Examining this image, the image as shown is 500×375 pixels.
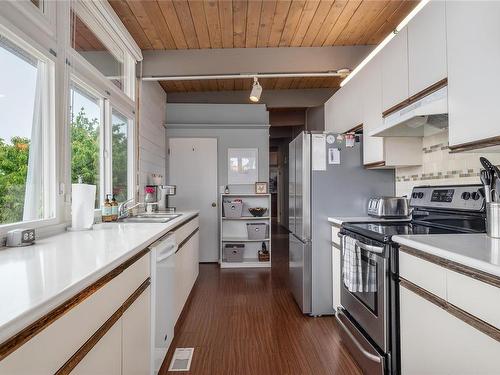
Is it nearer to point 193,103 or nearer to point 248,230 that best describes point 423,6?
point 248,230

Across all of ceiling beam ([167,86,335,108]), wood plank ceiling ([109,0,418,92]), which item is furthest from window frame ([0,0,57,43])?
ceiling beam ([167,86,335,108])

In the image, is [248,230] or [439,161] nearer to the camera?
[439,161]

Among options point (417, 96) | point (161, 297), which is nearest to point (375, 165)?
point (417, 96)

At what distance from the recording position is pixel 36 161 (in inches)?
69.7

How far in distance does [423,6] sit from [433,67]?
0.39m

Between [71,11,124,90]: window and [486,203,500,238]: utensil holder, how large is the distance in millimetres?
2636

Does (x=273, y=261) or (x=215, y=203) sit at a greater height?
(x=215, y=203)

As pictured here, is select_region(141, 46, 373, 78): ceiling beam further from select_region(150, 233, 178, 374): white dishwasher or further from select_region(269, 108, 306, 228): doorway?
select_region(269, 108, 306, 228): doorway

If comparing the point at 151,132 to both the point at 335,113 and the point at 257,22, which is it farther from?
the point at 335,113

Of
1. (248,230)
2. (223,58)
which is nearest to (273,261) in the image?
(248,230)

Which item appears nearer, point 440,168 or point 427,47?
point 427,47

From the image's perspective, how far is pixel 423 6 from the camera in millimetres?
1783

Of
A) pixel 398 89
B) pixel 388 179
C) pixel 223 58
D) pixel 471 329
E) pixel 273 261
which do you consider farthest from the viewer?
pixel 273 261

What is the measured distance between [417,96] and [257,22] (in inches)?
72.0
